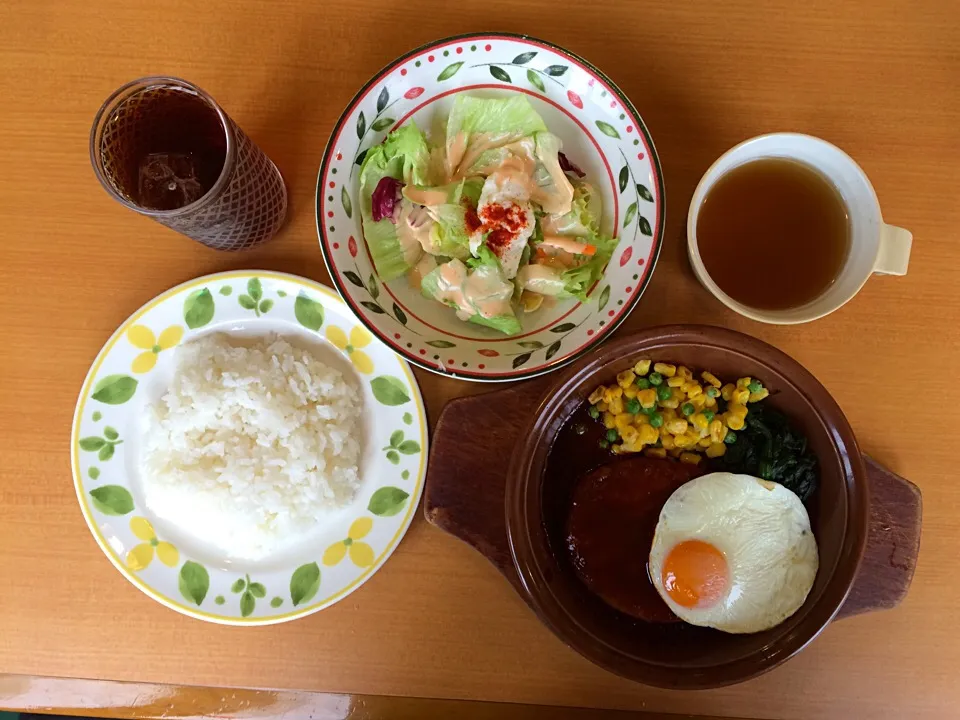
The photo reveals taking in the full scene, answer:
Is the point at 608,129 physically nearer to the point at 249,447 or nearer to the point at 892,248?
the point at 892,248

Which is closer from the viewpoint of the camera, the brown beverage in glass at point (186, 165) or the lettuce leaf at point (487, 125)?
the brown beverage in glass at point (186, 165)

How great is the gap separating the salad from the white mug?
8.1 inches

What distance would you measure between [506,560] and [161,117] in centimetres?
109

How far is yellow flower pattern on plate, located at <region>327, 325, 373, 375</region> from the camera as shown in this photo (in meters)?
1.40

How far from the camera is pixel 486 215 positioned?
1229mm

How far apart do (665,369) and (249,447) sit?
87cm

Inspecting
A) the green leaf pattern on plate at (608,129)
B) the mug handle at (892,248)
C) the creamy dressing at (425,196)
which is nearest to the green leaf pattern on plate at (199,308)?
the creamy dressing at (425,196)

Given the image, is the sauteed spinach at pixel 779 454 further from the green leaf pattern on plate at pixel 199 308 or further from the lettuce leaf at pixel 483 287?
the green leaf pattern on plate at pixel 199 308

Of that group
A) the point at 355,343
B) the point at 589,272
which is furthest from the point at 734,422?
the point at 355,343

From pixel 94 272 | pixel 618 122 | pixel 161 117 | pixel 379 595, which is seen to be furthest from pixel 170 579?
pixel 618 122

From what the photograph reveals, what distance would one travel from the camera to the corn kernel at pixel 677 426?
1.28 meters

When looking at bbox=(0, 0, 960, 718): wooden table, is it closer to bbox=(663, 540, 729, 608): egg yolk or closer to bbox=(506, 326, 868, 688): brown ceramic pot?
bbox=(506, 326, 868, 688): brown ceramic pot

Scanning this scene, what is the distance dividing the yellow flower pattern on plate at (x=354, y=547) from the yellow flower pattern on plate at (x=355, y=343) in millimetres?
322

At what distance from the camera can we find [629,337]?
116 centimetres
